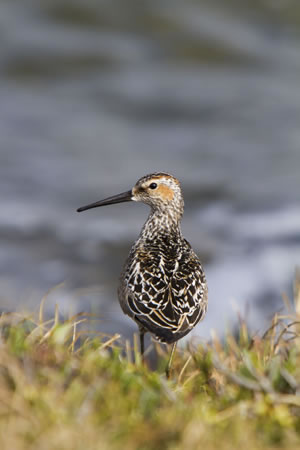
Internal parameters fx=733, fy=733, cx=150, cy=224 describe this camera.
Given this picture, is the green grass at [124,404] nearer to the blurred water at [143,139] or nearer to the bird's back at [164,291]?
the bird's back at [164,291]

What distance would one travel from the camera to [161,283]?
202 inches

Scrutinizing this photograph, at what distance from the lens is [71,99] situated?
13859 millimetres

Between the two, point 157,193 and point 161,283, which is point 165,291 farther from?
point 157,193

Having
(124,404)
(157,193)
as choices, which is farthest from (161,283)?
(124,404)

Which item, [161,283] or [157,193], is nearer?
[161,283]

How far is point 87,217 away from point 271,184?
312 centimetres

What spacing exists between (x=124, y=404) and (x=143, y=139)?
404 inches

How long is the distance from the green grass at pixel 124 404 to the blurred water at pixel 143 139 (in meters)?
4.96

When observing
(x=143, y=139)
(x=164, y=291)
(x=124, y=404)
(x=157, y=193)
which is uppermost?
(x=143, y=139)

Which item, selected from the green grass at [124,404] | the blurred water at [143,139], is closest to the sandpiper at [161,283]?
the green grass at [124,404]

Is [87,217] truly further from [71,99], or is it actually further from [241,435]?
[241,435]

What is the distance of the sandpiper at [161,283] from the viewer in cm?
486

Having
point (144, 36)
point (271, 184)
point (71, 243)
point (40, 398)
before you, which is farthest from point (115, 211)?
point (40, 398)

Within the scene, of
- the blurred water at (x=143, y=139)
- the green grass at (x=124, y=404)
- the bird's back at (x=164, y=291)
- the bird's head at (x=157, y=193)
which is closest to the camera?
the green grass at (x=124, y=404)
